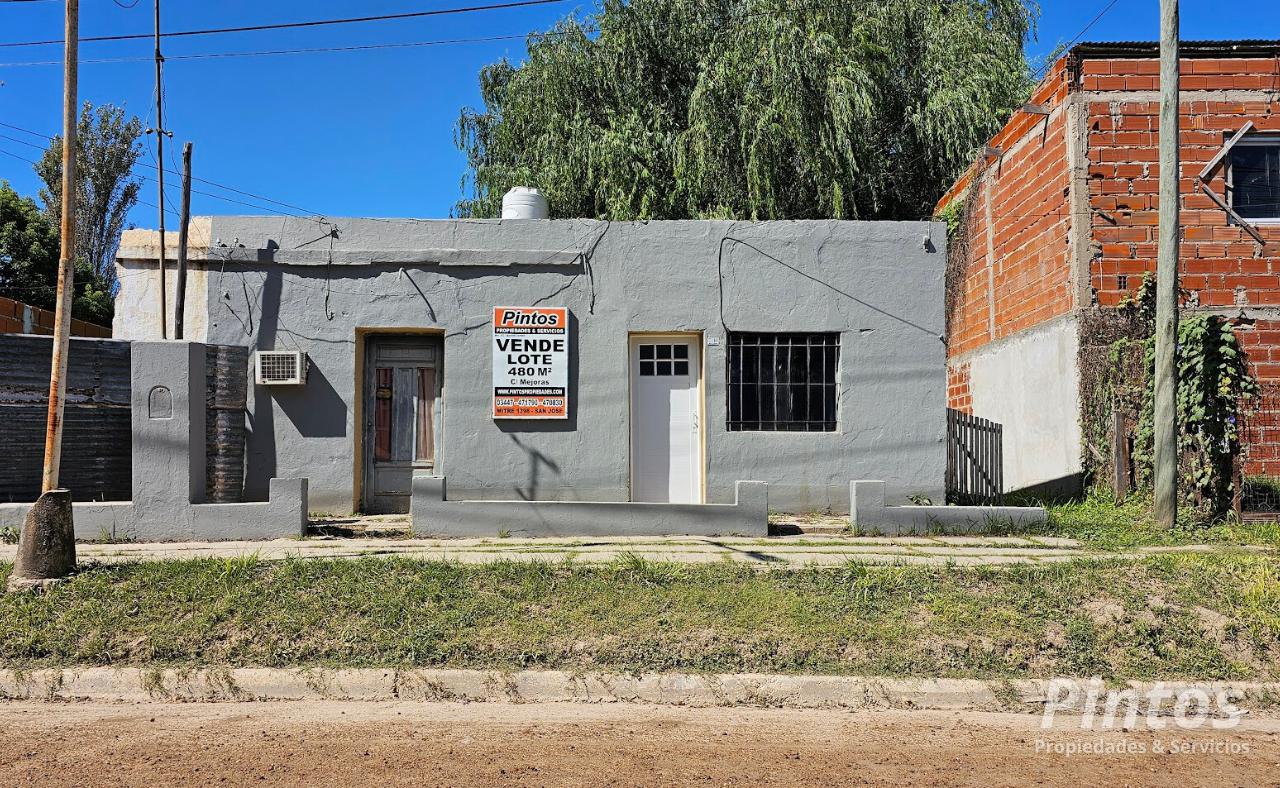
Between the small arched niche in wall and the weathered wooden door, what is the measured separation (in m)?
2.37

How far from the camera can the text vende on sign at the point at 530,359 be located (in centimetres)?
1016

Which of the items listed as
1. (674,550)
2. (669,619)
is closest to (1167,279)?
(674,550)

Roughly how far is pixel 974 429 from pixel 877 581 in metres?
5.38

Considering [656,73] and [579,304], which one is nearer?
[579,304]

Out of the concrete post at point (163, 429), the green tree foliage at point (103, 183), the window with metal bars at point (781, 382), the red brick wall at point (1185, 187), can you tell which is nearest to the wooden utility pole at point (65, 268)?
the concrete post at point (163, 429)

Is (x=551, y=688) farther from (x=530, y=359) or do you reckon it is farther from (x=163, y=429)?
(x=530, y=359)

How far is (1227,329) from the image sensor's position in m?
8.77

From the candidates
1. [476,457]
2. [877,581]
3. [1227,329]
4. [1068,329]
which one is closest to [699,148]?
[1068,329]

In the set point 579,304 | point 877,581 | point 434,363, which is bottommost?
point 877,581

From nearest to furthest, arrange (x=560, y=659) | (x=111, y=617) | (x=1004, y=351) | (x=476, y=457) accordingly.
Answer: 1. (x=560, y=659)
2. (x=111, y=617)
3. (x=476, y=457)
4. (x=1004, y=351)

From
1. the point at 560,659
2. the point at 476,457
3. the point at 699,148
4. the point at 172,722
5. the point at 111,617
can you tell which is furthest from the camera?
the point at 699,148

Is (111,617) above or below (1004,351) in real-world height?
below

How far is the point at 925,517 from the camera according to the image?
8.83 meters

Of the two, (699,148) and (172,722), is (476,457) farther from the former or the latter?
(699,148)
